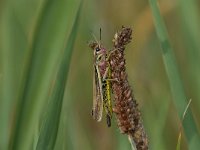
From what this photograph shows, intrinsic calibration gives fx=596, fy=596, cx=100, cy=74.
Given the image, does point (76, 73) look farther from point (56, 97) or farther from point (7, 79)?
point (56, 97)

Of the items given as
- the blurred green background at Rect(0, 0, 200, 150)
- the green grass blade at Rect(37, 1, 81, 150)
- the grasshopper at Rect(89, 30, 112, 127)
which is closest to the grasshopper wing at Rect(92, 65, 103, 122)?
the grasshopper at Rect(89, 30, 112, 127)

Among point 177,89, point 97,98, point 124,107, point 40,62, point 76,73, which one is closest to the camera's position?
point 40,62

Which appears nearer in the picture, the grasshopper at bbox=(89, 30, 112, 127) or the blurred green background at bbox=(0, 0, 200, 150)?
the blurred green background at bbox=(0, 0, 200, 150)

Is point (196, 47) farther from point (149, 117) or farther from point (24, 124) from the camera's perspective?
point (24, 124)

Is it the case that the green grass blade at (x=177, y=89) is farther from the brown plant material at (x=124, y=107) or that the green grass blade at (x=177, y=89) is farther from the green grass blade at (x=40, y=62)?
the green grass blade at (x=40, y=62)

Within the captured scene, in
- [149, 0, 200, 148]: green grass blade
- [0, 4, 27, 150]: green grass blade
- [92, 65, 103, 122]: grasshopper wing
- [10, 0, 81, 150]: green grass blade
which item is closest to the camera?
[10, 0, 81, 150]: green grass blade

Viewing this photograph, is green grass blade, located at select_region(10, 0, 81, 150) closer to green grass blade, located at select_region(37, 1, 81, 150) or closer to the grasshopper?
green grass blade, located at select_region(37, 1, 81, 150)

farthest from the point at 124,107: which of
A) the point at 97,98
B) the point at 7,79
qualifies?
the point at 7,79
